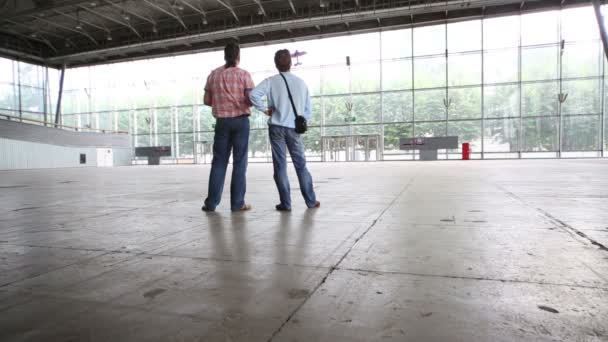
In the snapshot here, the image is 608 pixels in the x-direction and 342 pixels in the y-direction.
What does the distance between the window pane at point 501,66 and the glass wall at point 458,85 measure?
2.1 inches

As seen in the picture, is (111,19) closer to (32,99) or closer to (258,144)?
(32,99)

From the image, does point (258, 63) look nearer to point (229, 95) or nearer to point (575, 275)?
point (229, 95)

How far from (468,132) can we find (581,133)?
596 centimetres

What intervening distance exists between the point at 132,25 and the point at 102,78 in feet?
26.0

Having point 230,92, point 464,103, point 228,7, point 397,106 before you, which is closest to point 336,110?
point 397,106

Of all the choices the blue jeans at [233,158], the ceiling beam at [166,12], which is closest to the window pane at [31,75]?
the ceiling beam at [166,12]

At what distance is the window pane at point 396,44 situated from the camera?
24.7 meters

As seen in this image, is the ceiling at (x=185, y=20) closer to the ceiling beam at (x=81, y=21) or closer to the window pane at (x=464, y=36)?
the ceiling beam at (x=81, y=21)

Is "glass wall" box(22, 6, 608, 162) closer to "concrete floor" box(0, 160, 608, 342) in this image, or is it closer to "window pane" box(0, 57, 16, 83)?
"window pane" box(0, 57, 16, 83)

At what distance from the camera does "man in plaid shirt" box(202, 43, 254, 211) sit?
384cm

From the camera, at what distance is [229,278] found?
1645 millimetres

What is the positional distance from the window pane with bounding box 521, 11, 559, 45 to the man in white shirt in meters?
23.9

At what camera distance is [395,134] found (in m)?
25.7

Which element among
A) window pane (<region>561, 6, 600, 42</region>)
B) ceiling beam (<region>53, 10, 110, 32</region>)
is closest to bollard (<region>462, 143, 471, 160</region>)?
window pane (<region>561, 6, 600, 42</region>)
